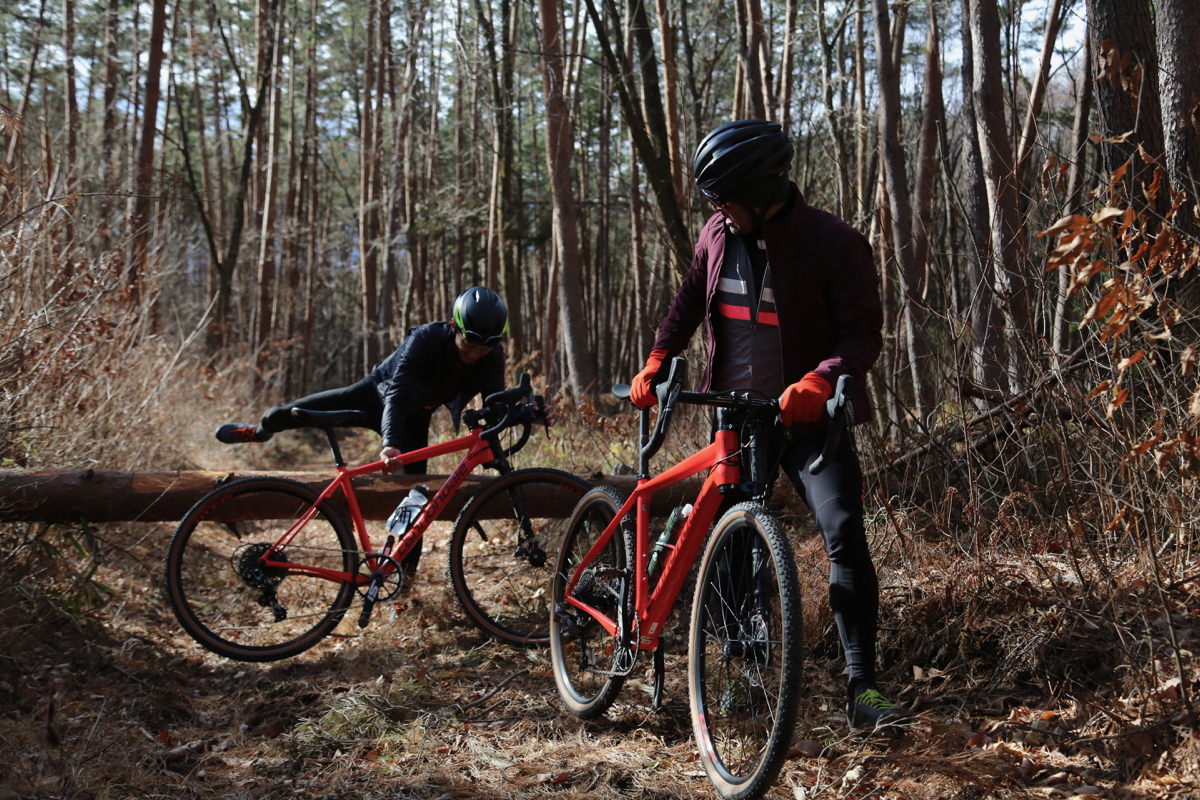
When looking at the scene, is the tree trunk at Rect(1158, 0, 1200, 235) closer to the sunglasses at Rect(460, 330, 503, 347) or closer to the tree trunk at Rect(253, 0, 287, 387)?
the sunglasses at Rect(460, 330, 503, 347)

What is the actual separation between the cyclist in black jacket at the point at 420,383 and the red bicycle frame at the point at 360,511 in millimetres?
195

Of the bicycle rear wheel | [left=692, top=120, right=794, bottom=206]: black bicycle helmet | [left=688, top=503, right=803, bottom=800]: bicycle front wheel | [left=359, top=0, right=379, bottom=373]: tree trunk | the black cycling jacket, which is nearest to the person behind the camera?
[left=688, top=503, right=803, bottom=800]: bicycle front wheel

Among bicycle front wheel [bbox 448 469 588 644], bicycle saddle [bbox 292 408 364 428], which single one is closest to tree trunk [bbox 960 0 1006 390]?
bicycle front wheel [bbox 448 469 588 644]

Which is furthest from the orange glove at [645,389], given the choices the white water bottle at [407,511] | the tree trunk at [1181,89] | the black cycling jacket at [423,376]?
the tree trunk at [1181,89]

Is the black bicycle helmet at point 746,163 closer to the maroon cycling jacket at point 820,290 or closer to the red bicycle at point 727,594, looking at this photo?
the maroon cycling jacket at point 820,290

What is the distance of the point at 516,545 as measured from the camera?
513 cm

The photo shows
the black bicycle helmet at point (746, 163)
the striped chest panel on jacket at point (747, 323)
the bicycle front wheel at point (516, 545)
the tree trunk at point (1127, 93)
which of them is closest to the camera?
the black bicycle helmet at point (746, 163)

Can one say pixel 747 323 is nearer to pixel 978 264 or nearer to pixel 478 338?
pixel 978 264

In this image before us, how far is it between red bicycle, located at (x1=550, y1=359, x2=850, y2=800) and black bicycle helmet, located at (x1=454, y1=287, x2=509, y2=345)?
5.12 feet

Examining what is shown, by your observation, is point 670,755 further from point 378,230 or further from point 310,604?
point 378,230

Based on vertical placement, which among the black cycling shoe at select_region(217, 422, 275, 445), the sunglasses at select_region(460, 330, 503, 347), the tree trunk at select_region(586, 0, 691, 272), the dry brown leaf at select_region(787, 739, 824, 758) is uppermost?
the tree trunk at select_region(586, 0, 691, 272)

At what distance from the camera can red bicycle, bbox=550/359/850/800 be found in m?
2.57

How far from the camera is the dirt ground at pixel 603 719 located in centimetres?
274

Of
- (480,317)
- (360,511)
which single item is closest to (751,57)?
(480,317)
